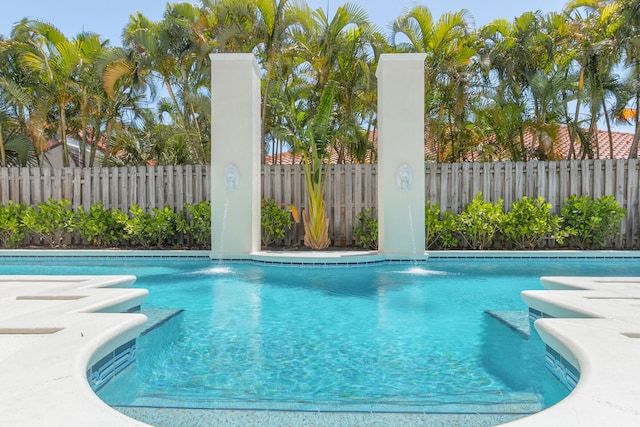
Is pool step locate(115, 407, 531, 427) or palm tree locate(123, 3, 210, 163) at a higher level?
palm tree locate(123, 3, 210, 163)

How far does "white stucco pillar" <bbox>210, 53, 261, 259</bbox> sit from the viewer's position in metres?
8.71

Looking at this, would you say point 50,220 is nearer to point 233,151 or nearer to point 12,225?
point 12,225

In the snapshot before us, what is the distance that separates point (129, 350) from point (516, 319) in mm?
3265

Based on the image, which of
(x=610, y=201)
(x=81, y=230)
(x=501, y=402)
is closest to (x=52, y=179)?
(x=81, y=230)

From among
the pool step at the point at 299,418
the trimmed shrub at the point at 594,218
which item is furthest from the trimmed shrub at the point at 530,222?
the pool step at the point at 299,418

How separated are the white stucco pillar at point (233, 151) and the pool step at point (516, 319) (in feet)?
17.8

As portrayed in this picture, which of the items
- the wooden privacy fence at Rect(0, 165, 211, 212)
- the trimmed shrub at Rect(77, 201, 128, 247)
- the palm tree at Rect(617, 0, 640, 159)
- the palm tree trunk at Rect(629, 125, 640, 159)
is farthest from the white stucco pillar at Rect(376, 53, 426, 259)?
the palm tree trunk at Rect(629, 125, 640, 159)

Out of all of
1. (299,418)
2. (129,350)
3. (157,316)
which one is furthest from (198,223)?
(299,418)

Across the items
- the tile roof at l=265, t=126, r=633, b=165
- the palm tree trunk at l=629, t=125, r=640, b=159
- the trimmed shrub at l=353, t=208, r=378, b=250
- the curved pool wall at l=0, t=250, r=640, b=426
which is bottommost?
the curved pool wall at l=0, t=250, r=640, b=426

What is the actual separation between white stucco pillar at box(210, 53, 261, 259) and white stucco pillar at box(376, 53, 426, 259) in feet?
8.68

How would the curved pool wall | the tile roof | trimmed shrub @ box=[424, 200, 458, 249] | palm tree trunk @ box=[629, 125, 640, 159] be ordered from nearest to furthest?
the curved pool wall
trimmed shrub @ box=[424, 200, 458, 249]
palm tree trunk @ box=[629, 125, 640, 159]
the tile roof

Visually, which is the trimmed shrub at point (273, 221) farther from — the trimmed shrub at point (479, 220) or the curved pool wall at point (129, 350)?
the curved pool wall at point (129, 350)

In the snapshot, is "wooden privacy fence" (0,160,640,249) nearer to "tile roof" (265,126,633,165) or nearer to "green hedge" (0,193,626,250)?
"green hedge" (0,193,626,250)

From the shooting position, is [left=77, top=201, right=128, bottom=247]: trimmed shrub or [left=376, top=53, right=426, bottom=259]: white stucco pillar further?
[left=77, top=201, right=128, bottom=247]: trimmed shrub
